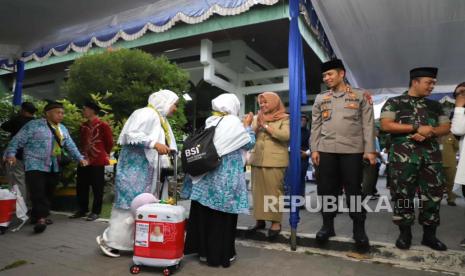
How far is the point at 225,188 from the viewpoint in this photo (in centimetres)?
299

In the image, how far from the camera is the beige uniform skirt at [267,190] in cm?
384

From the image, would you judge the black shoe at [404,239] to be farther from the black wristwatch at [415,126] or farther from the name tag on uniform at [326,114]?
the name tag on uniform at [326,114]

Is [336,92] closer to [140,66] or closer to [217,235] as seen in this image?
[217,235]

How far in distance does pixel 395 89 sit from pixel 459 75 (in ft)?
3.25

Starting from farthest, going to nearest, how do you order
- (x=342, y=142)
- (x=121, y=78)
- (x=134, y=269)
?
(x=121, y=78) → (x=342, y=142) → (x=134, y=269)

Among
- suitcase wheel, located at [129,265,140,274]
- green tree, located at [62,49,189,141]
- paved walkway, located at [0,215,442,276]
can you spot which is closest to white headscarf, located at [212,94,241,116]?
paved walkway, located at [0,215,442,276]

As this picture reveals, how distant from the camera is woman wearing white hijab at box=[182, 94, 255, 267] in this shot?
2.99 meters

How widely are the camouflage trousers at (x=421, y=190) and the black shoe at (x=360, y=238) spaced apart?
315 millimetres

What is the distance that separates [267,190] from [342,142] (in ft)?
3.41

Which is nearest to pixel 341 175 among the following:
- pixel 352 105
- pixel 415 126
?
pixel 352 105

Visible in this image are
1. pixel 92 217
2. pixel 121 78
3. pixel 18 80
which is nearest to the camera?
pixel 92 217

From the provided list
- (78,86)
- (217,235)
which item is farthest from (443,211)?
(78,86)

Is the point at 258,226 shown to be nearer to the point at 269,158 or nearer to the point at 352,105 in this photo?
the point at 269,158

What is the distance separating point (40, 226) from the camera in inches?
166
